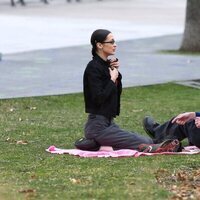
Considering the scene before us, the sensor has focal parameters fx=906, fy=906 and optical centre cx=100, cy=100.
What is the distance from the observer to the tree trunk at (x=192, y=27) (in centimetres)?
1764

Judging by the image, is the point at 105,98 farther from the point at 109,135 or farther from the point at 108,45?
the point at 108,45

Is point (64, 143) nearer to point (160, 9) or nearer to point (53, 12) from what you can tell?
point (53, 12)

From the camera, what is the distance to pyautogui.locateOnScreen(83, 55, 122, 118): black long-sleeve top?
8156 mm

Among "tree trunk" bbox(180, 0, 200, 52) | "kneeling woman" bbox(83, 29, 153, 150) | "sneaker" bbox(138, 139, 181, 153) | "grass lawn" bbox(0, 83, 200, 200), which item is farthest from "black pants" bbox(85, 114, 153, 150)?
"tree trunk" bbox(180, 0, 200, 52)

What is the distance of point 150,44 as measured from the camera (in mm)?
20328

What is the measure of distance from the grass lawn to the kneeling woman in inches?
17.8

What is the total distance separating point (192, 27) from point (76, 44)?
325 cm

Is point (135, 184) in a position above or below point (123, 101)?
above

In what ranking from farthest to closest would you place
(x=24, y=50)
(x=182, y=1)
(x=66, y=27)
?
(x=182, y=1)
(x=66, y=27)
(x=24, y=50)

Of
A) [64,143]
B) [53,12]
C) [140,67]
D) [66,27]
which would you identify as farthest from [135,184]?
[53,12]

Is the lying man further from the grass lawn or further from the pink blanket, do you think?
the grass lawn

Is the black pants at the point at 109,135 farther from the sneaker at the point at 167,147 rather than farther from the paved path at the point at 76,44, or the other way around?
the paved path at the point at 76,44

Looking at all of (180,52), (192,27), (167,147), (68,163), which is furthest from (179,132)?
(180,52)

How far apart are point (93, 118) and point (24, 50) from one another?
A: 10761 mm
